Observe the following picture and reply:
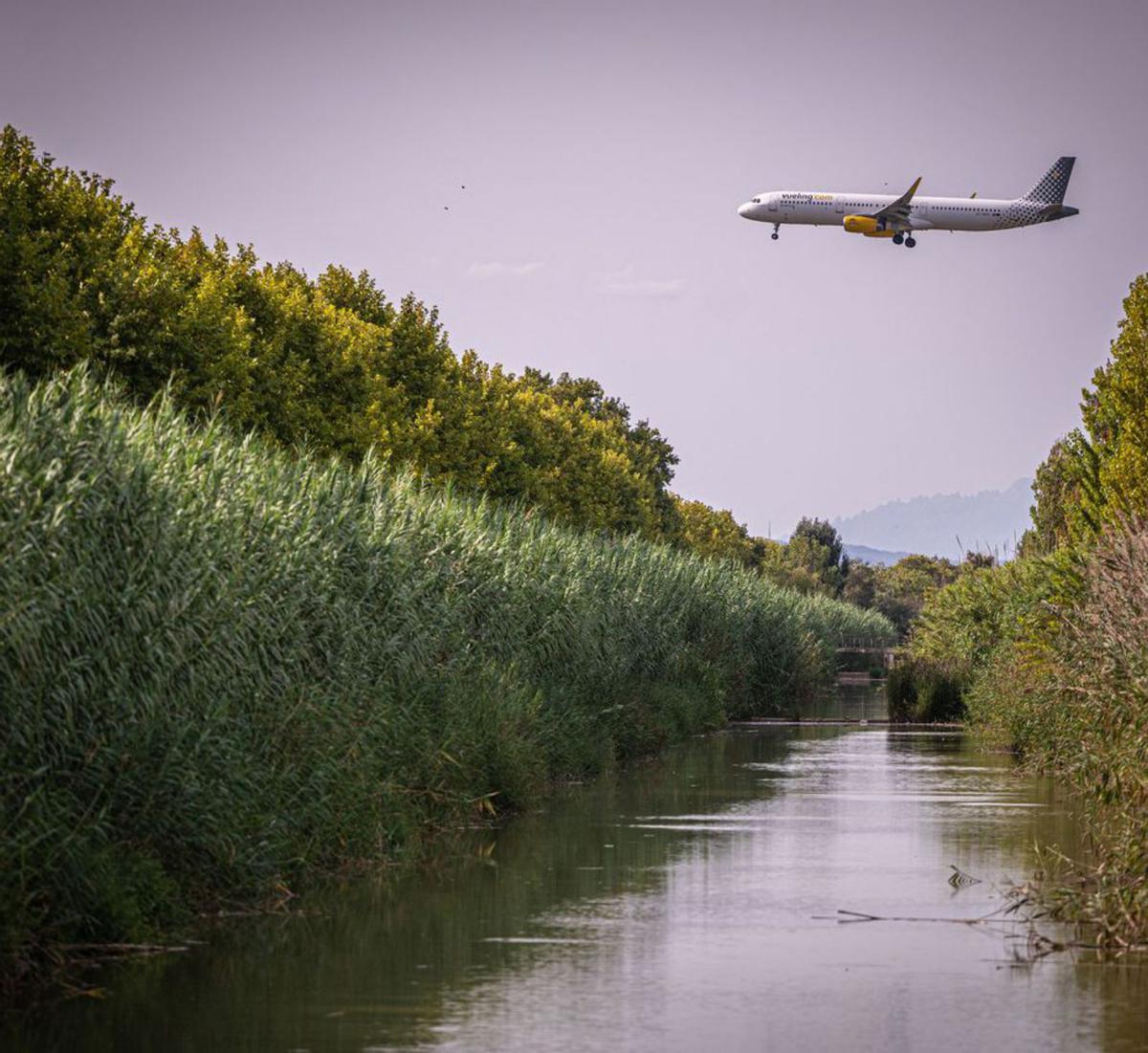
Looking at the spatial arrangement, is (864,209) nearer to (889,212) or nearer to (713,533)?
(889,212)

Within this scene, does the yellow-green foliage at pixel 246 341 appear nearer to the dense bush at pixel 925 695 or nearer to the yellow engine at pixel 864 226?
the dense bush at pixel 925 695

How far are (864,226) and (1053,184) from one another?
2462cm

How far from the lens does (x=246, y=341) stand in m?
32.7

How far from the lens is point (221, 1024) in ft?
35.2

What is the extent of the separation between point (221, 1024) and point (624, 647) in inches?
865

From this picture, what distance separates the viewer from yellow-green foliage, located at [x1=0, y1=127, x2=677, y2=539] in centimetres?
2798

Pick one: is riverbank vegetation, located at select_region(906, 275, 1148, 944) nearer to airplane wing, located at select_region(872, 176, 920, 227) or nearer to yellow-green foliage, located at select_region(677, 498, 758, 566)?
airplane wing, located at select_region(872, 176, 920, 227)

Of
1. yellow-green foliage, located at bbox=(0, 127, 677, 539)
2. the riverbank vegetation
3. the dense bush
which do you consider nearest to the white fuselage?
A: yellow-green foliage, located at bbox=(0, 127, 677, 539)

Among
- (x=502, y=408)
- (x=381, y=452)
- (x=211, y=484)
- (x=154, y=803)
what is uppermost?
(x=502, y=408)

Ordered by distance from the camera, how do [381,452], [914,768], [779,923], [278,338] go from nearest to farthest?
[779,923], [914,768], [278,338], [381,452]

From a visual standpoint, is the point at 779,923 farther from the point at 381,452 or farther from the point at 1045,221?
the point at 1045,221

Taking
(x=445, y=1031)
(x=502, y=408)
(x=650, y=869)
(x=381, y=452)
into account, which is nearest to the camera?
(x=445, y=1031)

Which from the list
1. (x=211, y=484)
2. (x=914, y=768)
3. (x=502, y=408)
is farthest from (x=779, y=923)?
(x=502, y=408)

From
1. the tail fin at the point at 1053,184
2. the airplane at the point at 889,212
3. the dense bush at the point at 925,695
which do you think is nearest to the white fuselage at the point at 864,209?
the airplane at the point at 889,212
